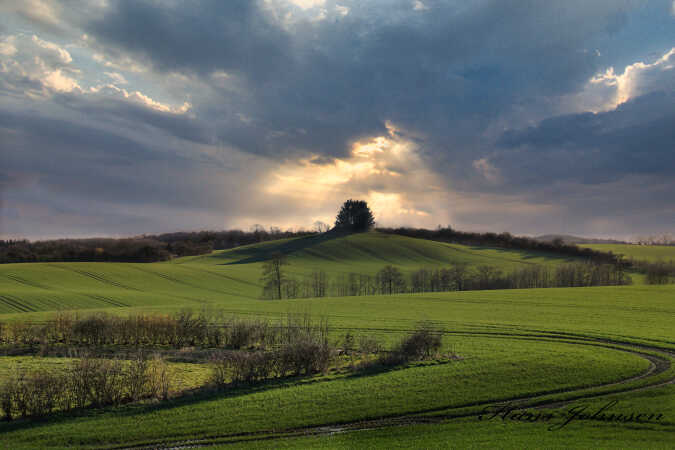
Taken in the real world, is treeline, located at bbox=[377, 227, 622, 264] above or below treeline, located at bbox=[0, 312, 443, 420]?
above

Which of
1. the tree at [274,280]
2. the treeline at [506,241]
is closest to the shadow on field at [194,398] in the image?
the tree at [274,280]

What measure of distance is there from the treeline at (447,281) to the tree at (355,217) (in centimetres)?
6848

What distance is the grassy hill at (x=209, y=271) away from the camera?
217ft

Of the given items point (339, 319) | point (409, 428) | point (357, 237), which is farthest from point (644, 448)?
point (357, 237)

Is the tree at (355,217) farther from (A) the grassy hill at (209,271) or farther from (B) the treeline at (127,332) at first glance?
(B) the treeline at (127,332)

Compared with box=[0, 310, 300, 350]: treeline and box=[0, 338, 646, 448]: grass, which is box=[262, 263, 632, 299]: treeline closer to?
box=[0, 310, 300, 350]: treeline

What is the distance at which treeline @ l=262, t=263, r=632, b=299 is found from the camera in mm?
93938

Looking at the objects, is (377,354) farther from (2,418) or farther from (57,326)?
(57,326)

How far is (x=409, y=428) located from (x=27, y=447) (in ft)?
44.6

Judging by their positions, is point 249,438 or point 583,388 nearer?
point 249,438

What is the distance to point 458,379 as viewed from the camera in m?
20.0

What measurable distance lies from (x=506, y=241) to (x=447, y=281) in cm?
8064

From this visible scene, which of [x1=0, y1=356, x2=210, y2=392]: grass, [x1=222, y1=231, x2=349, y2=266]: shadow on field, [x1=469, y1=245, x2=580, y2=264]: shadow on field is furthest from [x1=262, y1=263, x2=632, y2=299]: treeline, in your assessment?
[x1=0, y1=356, x2=210, y2=392]: grass

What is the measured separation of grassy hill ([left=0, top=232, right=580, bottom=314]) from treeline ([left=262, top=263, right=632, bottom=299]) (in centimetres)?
888
